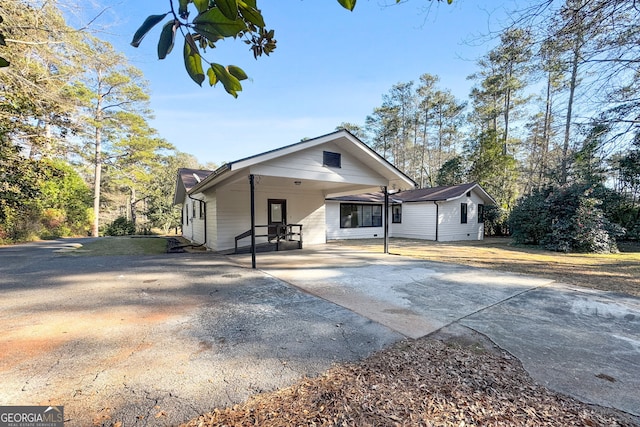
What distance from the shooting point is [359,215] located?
15.9m

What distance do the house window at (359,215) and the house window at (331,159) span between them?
21.9 ft

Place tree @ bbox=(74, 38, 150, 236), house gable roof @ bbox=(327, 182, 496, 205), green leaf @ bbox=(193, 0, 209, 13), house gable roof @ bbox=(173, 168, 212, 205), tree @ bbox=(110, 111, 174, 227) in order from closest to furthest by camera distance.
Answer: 1. green leaf @ bbox=(193, 0, 209, 13)
2. house gable roof @ bbox=(173, 168, 212, 205)
3. house gable roof @ bbox=(327, 182, 496, 205)
4. tree @ bbox=(74, 38, 150, 236)
5. tree @ bbox=(110, 111, 174, 227)

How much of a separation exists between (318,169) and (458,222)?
10958mm

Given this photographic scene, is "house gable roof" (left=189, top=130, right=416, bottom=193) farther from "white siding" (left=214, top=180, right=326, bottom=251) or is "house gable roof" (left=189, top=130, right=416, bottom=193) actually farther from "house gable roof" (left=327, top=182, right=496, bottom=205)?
"house gable roof" (left=327, top=182, right=496, bottom=205)

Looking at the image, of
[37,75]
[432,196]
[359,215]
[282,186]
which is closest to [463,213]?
[432,196]

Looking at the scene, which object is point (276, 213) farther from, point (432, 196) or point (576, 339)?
point (576, 339)

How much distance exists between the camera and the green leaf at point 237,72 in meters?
1.15

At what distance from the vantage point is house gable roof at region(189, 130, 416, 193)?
6754mm

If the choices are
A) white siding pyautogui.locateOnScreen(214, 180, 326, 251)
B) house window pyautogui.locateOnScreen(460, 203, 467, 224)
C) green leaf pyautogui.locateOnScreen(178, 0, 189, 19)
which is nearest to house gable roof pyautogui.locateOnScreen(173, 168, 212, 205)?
white siding pyautogui.locateOnScreen(214, 180, 326, 251)

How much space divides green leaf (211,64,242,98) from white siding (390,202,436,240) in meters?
15.2

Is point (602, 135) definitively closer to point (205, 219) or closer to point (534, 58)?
point (534, 58)

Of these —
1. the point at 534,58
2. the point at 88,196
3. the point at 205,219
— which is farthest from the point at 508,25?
the point at 88,196

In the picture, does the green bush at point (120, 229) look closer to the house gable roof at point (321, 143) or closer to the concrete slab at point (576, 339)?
the house gable roof at point (321, 143)

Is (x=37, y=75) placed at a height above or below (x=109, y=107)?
below
